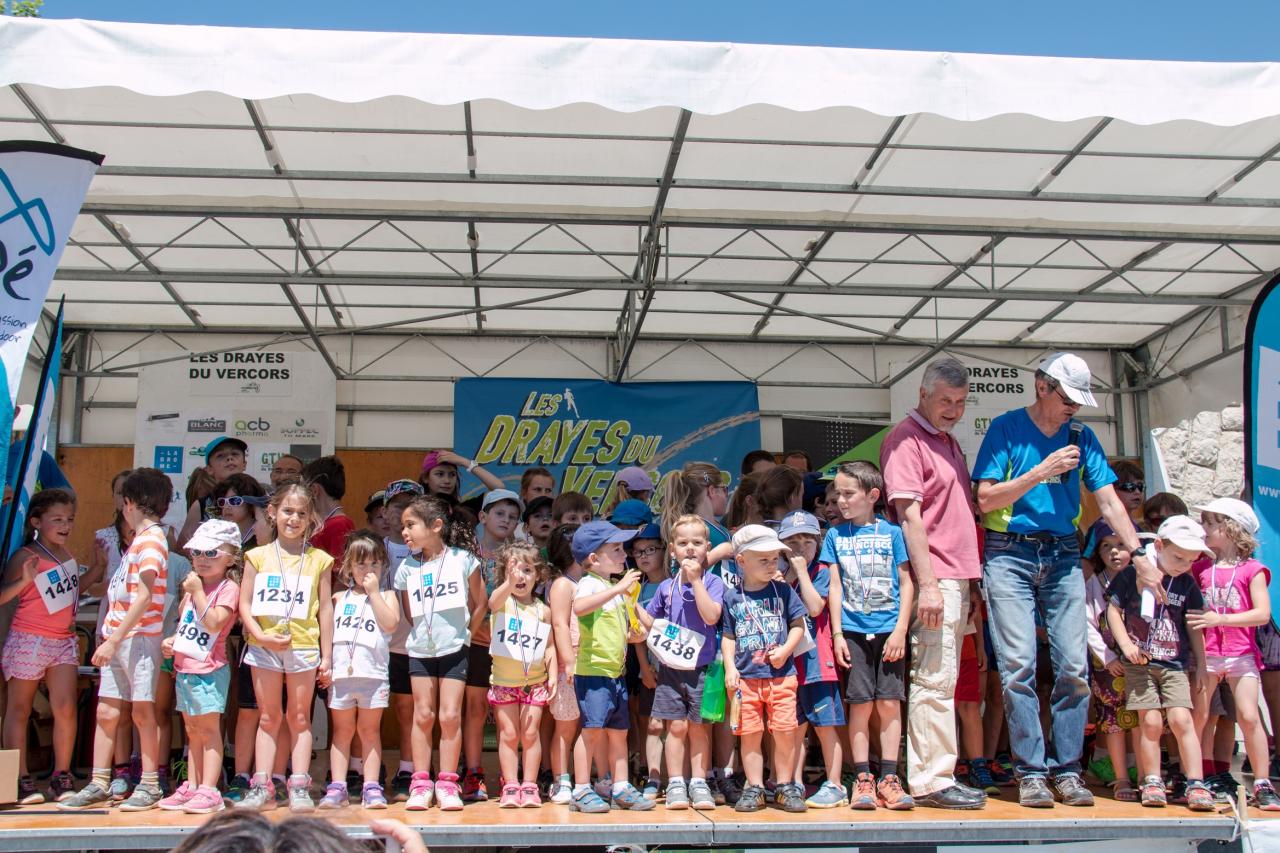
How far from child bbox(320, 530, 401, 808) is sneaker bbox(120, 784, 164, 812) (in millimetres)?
672

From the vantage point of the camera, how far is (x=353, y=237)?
8180mm

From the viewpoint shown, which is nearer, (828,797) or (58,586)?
(828,797)

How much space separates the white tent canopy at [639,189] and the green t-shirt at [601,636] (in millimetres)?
2110

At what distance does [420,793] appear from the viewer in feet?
13.4

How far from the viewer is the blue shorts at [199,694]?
4211 mm

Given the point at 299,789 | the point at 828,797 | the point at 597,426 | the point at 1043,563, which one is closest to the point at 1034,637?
the point at 1043,563

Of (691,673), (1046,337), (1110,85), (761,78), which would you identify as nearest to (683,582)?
(691,673)

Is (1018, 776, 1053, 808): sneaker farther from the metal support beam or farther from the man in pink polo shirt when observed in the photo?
the metal support beam

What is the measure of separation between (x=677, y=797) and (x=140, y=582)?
2.42m

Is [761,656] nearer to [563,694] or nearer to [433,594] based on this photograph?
[563,694]

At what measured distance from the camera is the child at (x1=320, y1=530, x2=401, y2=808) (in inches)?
168

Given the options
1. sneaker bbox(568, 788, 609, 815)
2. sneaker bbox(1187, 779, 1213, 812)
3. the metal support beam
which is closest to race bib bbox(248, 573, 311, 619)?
sneaker bbox(568, 788, 609, 815)

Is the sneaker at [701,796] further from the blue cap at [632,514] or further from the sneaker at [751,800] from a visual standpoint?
the blue cap at [632,514]

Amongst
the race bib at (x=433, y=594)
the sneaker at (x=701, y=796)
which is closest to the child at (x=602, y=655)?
the sneaker at (x=701, y=796)
